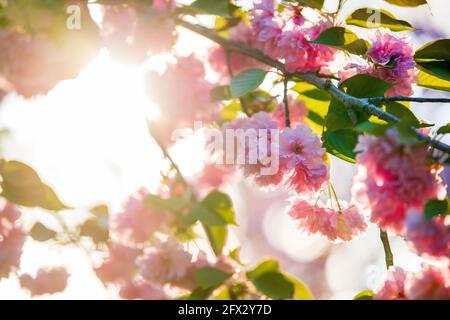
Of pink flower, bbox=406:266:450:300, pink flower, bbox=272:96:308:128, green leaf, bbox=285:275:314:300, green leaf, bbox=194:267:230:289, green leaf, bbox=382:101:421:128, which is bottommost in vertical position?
pink flower, bbox=272:96:308:128

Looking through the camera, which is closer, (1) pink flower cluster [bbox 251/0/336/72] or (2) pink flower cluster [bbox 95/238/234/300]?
(2) pink flower cluster [bbox 95/238/234/300]

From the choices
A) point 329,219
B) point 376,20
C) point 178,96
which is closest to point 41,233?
point 178,96

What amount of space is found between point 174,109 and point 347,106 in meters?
0.30

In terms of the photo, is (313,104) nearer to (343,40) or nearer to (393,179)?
(343,40)

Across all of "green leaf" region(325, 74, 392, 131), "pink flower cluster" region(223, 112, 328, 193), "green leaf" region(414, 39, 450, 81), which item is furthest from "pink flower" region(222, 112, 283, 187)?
"green leaf" region(414, 39, 450, 81)

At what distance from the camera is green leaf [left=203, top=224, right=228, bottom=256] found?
86 cm

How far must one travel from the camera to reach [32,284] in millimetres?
1205

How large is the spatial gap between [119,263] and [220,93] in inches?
16.3

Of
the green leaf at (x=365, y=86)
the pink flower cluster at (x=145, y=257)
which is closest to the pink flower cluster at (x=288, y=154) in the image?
the green leaf at (x=365, y=86)

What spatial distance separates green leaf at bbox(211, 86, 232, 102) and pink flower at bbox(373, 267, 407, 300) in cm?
47

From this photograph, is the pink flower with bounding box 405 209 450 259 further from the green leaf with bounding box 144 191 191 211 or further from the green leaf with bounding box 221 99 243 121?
the green leaf with bounding box 221 99 243 121

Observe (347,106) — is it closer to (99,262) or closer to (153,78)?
(153,78)

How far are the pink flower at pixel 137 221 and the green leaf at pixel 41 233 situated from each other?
0.16m
